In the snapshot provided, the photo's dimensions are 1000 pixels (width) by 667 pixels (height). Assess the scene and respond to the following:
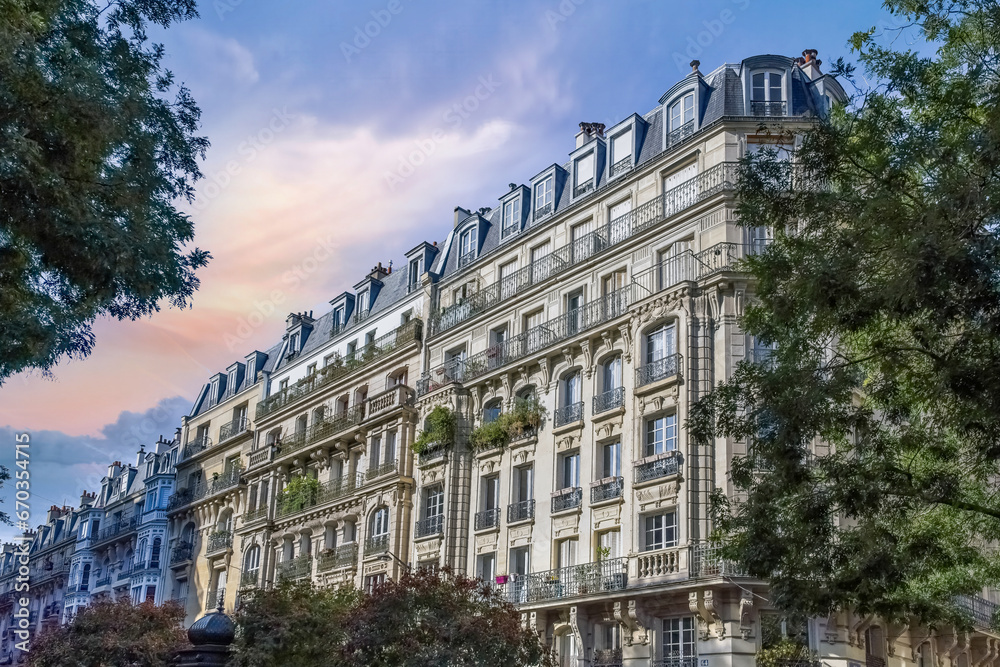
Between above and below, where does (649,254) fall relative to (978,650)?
above

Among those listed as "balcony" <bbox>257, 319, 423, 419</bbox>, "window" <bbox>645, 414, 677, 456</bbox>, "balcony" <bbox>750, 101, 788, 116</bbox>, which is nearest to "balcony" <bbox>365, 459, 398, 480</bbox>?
"balcony" <bbox>257, 319, 423, 419</bbox>

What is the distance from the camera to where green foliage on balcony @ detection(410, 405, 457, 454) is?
35.2m

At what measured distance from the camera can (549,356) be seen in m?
32.6

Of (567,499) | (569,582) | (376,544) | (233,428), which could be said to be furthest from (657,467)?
(233,428)

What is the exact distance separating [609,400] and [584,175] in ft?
26.5

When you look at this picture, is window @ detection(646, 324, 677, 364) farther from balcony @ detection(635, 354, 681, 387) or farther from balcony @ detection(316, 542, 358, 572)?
balcony @ detection(316, 542, 358, 572)

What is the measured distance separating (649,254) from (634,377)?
3.60 meters

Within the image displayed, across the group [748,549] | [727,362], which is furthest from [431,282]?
[748,549]

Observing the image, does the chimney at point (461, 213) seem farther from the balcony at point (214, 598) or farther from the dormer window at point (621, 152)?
the balcony at point (214, 598)

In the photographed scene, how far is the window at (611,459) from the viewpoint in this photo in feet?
96.6

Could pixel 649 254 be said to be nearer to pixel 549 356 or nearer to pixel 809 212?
pixel 549 356

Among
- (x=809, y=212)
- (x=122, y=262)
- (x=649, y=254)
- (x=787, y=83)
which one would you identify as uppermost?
(x=787, y=83)

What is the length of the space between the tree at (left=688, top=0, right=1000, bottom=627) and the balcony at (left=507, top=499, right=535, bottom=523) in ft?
51.7

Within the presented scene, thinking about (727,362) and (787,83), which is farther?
(787,83)
